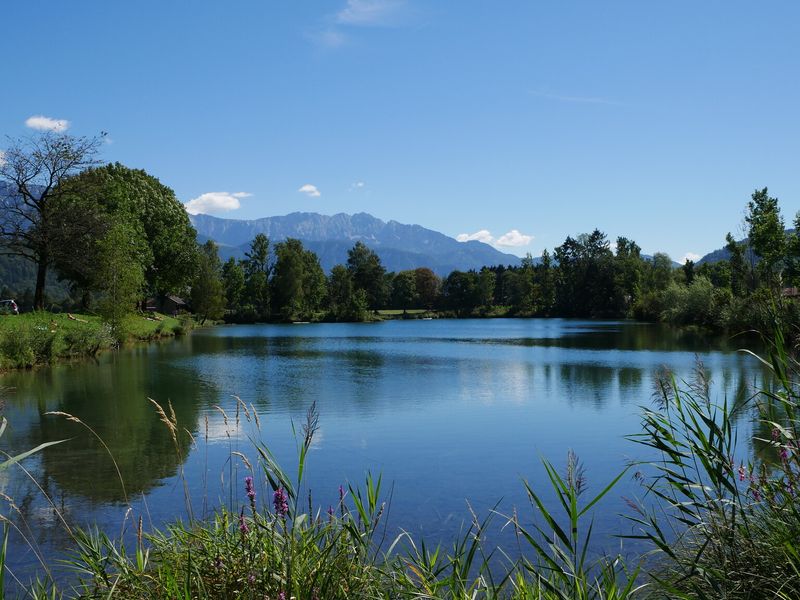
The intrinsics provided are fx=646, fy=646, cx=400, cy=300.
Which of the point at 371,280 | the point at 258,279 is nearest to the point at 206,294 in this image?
the point at 258,279

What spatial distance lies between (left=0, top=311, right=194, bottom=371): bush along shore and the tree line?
2.04 meters

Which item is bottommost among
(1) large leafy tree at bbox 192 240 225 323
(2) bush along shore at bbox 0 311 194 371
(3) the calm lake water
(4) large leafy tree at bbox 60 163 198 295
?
(3) the calm lake water

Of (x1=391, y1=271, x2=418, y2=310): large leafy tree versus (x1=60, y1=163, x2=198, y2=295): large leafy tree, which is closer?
(x1=60, y1=163, x2=198, y2=295): large leafy tree

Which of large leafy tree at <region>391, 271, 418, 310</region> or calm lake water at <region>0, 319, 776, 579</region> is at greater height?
large leafy tree at <region>391, 271, 418, 310</region>

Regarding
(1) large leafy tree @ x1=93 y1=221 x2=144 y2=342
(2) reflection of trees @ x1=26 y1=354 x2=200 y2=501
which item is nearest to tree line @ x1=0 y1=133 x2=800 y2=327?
(1) large leafy tree @ x1=93 y1=221 x2=144 y2=342

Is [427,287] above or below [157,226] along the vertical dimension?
below

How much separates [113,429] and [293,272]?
75534 mm

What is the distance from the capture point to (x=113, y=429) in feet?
48.7

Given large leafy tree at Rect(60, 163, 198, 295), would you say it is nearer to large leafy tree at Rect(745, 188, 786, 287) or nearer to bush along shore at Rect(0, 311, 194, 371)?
bush along shore at Rect(0, 311, 194, 371)

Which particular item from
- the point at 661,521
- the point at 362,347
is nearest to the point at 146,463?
the point at 661,521

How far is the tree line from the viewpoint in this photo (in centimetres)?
3597

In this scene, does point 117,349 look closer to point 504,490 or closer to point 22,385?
point 22,385

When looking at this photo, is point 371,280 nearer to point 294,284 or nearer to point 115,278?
point 294,284

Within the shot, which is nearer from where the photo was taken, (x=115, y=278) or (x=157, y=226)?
(x=115, y=278)
